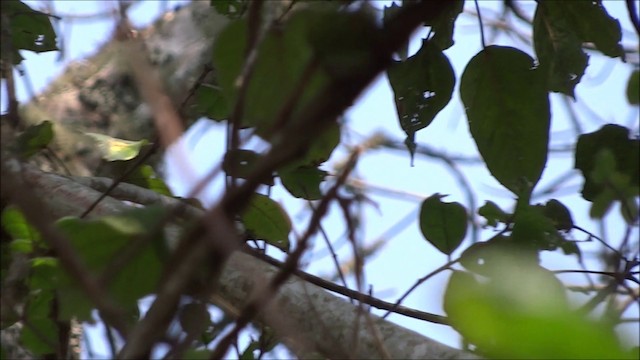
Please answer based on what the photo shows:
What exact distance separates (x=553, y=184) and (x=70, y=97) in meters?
1.16

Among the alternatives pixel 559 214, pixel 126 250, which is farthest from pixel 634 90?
pixel 126 250

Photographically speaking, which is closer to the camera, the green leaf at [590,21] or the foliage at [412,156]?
the foliage at [412,156]

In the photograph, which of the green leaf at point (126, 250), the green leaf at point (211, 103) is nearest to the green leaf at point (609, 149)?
the green leaf at point (211, 103)

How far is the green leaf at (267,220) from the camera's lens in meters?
0.93

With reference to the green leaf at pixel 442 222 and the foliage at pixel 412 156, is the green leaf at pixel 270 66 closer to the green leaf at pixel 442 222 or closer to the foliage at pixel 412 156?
the foliage at pixel 412 156

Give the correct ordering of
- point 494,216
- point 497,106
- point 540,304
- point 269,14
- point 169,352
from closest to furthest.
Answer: point 540,304 → point 169,352 → point 497,106 → point 494,216 → point 269,14

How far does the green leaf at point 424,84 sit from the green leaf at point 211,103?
20cm

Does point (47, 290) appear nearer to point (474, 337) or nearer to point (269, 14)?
point (474, 337)

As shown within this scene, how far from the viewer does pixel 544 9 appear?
2.97ft

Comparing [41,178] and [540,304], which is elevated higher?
[540,304]

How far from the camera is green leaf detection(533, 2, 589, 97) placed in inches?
35.3

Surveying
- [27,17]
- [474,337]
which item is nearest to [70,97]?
[27,17]

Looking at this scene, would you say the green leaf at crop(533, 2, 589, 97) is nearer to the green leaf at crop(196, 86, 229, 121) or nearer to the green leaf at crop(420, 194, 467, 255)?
the green leaf at crop(420, 194, 467, 255)

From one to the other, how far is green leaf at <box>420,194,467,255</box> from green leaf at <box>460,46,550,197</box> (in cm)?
5
